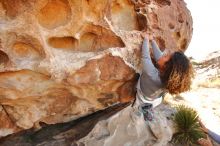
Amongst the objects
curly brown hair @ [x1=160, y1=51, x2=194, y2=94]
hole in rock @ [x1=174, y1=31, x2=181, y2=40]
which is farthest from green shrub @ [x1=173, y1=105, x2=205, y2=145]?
curly brown hair @ [x1=160, y1=51, x2=194, y2=94]

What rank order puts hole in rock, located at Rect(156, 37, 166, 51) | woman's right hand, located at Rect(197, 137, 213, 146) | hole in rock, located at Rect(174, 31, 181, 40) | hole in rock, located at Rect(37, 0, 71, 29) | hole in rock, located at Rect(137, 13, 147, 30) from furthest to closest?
woman's right hand, located at Rect(197, 137, 213, 146) → hole in rock, located at Rect(174, 31, 181, 40) → hole in rock, located at Rect(156, 37, 166, 51) → hole in rock, located at Rect(137, 13, 147, 30) → hole in rock, located at Rect(37, 0, 71, 29)

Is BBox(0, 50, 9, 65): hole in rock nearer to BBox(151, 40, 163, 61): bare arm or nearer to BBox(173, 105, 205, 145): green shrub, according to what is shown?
BBox(151, 40, 163, 61): bare arm

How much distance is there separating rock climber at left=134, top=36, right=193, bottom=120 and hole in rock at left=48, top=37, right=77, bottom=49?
40.2 inches

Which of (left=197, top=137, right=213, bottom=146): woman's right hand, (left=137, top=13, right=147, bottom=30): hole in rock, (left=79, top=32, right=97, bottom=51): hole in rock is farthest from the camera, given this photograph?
(left=197, top=137, right=213, bottom=146): woman's right hand

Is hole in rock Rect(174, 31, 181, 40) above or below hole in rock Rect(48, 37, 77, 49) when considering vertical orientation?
below

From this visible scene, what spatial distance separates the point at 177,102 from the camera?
12469 mm

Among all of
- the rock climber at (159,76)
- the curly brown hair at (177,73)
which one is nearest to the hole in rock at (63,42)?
the rock climber at (159,76)

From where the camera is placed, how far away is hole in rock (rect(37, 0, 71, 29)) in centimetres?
530

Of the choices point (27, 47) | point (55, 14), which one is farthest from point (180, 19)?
point (27, 47)

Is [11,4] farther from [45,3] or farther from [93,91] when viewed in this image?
[93,91]

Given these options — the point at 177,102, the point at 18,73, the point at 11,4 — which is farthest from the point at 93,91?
the point at 177,102

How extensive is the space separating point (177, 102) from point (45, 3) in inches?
317

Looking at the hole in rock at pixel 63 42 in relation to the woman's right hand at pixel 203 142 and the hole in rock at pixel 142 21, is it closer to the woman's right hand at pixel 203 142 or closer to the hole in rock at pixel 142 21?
the hole in rock at pixel 142 21

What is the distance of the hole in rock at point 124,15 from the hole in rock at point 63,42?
739 mm
